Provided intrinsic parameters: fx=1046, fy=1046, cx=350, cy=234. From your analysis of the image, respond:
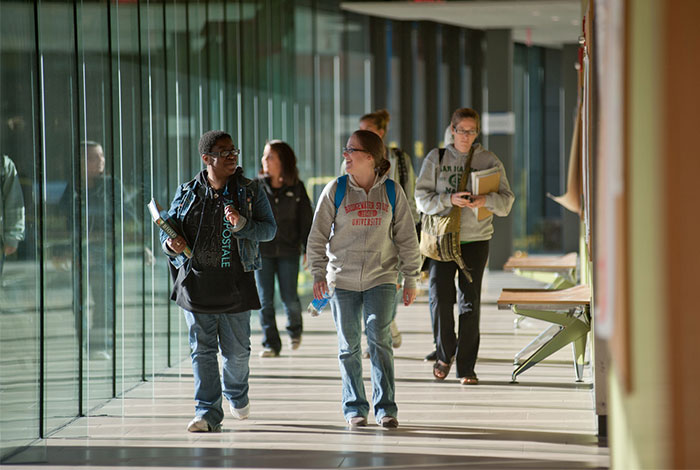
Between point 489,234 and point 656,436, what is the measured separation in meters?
4.48

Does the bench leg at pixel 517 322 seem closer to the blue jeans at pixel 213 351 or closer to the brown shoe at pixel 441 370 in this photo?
the brown shoe at pixel 441 370

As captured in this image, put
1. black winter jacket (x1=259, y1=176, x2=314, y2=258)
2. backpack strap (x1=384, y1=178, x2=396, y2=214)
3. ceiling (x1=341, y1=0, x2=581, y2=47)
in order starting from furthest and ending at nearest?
1. ceiling (x1=341, y1=0, x2=581, y2=47)
2. black winter jacket (x1=259, y1=176, x2=314, y2=258)
3. backpack strap (x1=384, y1=178, x2=396, y2=214)

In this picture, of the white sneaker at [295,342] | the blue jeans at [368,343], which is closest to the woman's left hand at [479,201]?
the blue jeans at [368,343]

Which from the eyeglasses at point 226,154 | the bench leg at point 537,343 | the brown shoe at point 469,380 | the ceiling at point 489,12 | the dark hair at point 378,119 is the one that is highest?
the ceiling at point 489,12

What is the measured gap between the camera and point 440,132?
17.8m

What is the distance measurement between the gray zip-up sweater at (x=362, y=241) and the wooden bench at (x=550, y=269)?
4.39 meters

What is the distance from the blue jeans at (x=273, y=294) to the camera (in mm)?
8328

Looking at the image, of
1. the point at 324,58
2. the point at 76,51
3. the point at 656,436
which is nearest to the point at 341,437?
the point at 76,51

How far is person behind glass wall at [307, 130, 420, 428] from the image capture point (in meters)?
5.50

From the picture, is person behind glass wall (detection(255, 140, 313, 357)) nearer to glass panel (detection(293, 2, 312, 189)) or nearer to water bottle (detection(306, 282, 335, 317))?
water bottle (detection(306, 282, 335, 317))

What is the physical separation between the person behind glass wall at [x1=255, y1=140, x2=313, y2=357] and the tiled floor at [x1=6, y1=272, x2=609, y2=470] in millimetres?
574

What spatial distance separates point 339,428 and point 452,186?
2047 millimetres

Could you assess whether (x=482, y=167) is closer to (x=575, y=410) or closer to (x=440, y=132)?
(x=575, y=410)

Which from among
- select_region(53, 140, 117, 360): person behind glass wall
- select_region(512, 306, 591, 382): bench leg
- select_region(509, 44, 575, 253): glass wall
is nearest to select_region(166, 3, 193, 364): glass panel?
select_region(53, 140, 117, 360): person behind glass wall
